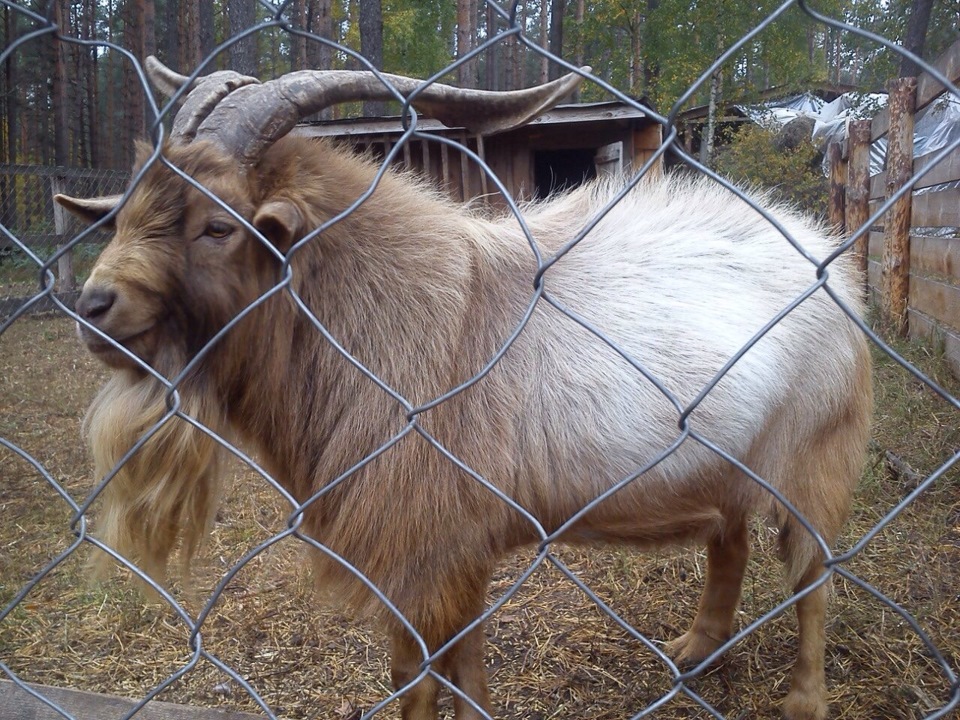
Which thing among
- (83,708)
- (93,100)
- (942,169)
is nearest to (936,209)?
(942,169)

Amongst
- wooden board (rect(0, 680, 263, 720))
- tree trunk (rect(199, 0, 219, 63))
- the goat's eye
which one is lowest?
wooden board (rect(0, 680, 263, 720))

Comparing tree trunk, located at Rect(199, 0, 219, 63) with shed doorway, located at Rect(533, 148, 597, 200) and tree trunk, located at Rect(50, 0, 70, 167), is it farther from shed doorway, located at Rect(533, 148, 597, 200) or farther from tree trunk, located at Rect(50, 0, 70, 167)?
shed doorway, located at Rect(533, 148, 597, 200)

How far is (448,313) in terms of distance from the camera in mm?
2365

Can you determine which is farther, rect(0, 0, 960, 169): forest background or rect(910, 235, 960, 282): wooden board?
rect(0, 0, 960, 169): forest background

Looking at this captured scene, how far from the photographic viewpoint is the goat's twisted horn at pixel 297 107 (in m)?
2.09

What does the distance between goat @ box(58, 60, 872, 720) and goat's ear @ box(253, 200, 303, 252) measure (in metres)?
0.01

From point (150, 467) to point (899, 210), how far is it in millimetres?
6190

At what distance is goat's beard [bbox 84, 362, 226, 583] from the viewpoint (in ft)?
7.27

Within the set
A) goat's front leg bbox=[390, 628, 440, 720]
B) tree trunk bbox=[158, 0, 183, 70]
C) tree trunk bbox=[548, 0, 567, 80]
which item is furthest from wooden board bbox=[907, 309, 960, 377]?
tree trunk bbox=[158, 0, 183, 70]

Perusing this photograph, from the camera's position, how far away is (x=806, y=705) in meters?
2.84

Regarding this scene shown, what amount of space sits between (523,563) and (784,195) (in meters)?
8.01

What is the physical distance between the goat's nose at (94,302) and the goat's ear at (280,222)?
1.40 feet

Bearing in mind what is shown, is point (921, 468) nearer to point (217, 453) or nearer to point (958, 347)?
point (958, 347)

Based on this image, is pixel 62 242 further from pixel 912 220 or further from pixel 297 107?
pixel 912 220
